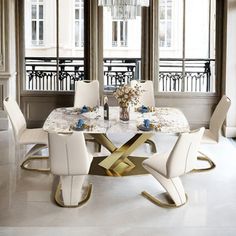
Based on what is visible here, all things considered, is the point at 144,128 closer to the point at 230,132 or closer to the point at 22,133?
the point at 22,133

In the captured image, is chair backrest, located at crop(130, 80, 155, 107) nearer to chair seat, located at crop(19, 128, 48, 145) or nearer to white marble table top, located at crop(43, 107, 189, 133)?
white marble table top, located at crop(43, 107, 189, 133)

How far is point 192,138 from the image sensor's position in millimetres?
4648

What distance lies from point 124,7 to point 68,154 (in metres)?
1.89

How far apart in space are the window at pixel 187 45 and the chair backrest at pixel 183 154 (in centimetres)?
385

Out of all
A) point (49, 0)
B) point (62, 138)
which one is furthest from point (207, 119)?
point (62, 138)

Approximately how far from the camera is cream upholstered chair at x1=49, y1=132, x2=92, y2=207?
4.59m

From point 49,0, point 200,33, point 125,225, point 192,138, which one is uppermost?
point 49,0

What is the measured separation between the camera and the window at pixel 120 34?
8469 mm

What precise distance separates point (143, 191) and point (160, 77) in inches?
141

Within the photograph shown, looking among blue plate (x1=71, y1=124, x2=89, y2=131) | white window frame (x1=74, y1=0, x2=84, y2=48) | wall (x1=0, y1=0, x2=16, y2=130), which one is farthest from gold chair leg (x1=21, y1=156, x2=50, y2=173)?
white window frame (x1=74, y1=0, x2=84, y2=48)

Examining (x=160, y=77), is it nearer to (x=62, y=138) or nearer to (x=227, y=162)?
(x=227, y=162)

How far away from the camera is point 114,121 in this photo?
5.82 meters

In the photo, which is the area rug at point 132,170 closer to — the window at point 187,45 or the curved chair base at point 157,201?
the curved chair base at point 157,201

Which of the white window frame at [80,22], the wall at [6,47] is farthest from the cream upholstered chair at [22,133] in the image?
the white window frame at [80,22]
